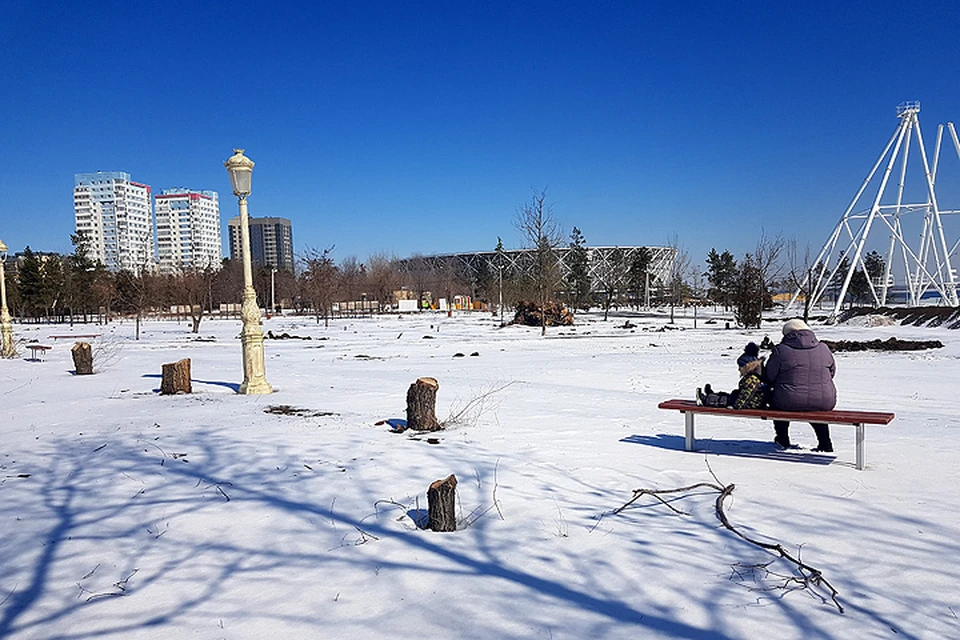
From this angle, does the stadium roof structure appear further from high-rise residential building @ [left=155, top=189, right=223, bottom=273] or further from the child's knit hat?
high-rise residential building @ [left=155, top=189, right=223, bottom=273]

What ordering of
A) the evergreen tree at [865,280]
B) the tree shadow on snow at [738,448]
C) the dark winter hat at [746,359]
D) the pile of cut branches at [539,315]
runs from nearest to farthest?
1. the tree shadow on snow at [738,448]
2. the dark winter hat at [746,359]
3. the pile of cut branches at [539,315]
4. the evergreen tree at [865,280]

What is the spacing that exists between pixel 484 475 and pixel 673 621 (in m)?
2.64

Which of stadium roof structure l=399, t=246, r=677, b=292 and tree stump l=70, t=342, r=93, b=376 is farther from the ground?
stadium roof structure l=399, t=246, r=677, b=292

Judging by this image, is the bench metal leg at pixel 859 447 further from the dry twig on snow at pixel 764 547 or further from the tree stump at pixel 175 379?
the tree stump at pixel 175 379

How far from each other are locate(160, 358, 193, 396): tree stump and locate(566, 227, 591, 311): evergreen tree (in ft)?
156

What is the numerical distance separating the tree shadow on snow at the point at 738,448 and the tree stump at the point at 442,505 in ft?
10.4

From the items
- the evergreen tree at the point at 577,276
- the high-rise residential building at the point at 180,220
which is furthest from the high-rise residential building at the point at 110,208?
the evergreen tree at the point at 577,276

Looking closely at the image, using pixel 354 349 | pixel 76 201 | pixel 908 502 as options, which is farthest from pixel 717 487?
pixel 76 201

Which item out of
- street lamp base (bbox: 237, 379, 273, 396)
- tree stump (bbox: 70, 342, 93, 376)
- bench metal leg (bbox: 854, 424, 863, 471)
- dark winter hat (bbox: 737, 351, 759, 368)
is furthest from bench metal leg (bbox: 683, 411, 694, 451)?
tree stump (bbox: 70, 342, 93, 376)

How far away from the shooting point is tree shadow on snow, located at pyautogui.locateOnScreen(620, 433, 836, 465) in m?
5.98

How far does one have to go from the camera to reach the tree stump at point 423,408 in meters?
7.38

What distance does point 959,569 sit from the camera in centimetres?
351

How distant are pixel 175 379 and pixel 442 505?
799cm

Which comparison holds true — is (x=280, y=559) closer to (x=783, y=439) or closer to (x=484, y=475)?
(x=484, y=475)
